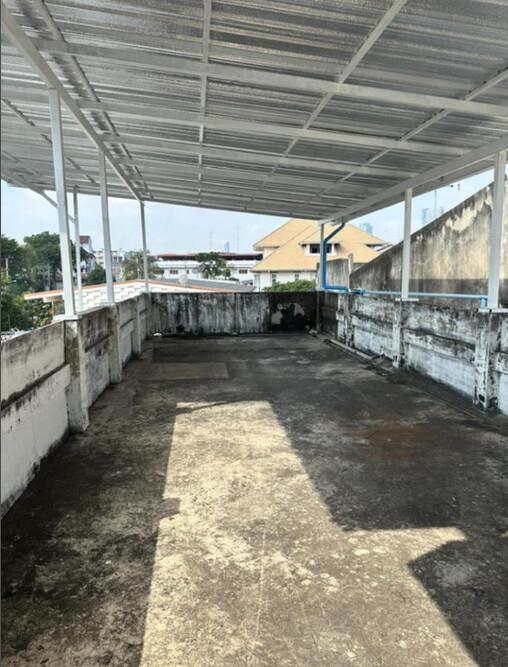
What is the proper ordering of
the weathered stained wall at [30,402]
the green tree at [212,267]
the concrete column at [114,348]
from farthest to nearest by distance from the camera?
the green tree at [212,267], the concrete column at [114,348], the weathered stained wall at [30,402]

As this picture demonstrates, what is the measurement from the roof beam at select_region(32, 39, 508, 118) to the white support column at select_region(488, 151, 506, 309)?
2.16 feet

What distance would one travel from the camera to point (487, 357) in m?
4.84

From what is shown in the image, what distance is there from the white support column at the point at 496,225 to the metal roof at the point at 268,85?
10.8 inches

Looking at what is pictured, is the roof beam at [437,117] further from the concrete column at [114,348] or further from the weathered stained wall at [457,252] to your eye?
the concrete column at [114,348]

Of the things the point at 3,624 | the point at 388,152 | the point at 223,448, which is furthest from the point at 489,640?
the point at 388,152

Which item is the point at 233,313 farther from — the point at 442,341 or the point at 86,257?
the point at 86,257

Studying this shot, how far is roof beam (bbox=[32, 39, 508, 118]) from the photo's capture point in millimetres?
3820

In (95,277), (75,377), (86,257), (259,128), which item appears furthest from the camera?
(95,277)

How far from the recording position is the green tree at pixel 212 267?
53719 millimetres

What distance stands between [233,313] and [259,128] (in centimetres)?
660

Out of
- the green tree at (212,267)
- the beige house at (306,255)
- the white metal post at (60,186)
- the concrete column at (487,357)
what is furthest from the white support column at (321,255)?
the green tree at (212,267)

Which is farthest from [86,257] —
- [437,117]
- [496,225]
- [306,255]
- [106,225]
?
[306,255]

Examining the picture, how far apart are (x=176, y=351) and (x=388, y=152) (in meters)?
5.26

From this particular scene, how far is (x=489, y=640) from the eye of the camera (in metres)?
1.96
